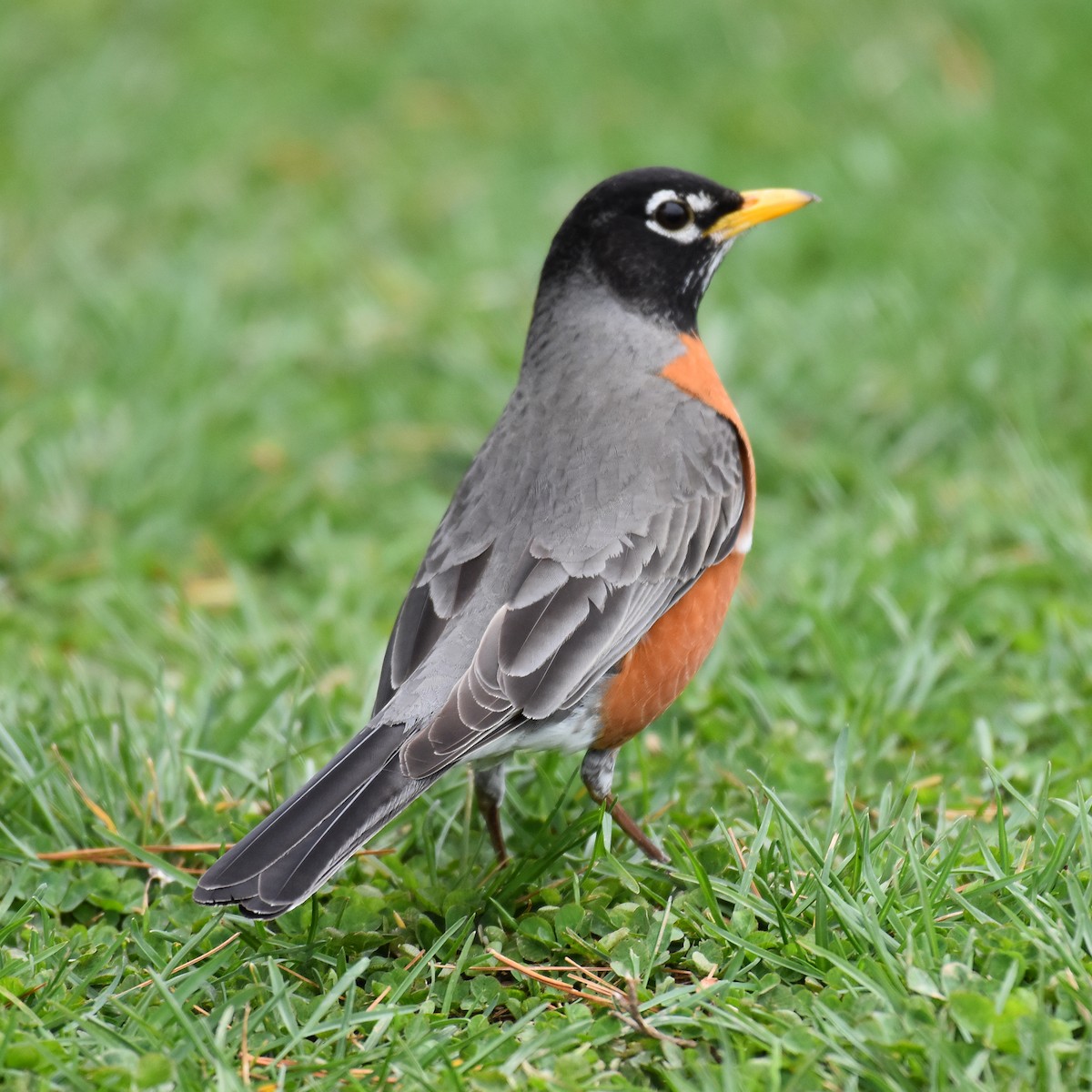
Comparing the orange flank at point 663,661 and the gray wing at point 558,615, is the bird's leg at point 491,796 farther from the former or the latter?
the gray wing at point 558,615

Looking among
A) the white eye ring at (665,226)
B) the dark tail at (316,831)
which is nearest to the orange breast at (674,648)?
the white eye ring at (665,226)

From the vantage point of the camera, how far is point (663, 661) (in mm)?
4277

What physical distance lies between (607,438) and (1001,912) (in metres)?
1.72

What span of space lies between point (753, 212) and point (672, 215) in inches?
11.9

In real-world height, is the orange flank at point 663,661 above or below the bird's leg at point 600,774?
above

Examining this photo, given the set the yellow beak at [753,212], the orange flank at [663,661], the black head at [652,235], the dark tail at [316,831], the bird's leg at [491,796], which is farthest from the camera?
the yellow beak at [753,212]

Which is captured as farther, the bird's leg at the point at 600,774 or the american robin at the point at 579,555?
the bird's leg at the point at 600,774

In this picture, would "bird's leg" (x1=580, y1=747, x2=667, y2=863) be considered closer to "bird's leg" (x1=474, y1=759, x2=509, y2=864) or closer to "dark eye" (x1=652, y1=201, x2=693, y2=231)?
"bird's leg" (x1=474, y1=759, x2=509, y2=864)

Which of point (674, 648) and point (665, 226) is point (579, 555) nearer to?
point (674, 648)

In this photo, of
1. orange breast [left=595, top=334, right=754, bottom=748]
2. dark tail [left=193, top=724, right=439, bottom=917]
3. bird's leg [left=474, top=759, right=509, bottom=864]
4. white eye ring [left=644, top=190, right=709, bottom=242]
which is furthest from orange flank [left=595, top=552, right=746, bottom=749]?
white eye ring [left=644, top=190, right=709, bottom=242]

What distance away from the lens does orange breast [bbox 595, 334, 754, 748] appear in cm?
417

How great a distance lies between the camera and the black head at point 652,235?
16.3 ft

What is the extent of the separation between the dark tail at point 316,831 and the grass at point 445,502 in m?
0.28

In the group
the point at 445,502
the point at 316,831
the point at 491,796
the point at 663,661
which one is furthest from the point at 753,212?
the point at 316,831
